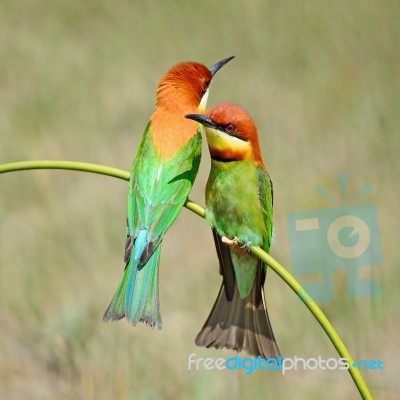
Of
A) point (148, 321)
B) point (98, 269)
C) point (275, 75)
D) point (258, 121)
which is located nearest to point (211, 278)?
point (98, 269)

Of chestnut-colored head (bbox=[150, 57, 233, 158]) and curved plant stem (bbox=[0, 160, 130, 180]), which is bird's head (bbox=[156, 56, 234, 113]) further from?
curved plant stem (bbox=[0, 160, 130, 180])

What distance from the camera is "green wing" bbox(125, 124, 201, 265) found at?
5.72 ft

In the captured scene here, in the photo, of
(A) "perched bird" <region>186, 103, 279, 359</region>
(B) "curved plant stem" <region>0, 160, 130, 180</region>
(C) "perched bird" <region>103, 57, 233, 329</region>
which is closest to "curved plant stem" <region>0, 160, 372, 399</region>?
(B) "curved plant stem" <region>0, 160, 130, 180</region>

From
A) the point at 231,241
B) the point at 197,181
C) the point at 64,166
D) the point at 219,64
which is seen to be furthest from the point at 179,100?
the point at 197,181

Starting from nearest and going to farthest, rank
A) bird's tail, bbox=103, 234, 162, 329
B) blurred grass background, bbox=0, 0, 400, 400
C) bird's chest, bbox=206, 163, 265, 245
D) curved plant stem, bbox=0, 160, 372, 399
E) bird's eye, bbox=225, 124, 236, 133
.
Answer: curved plant stem, bbox=0, 160, 372, 399 → bird's tail, bbox=103, 234, 162, 329 → bird's eye, bbox=225, 124, 236, 133 → bird's chest, bbox=206, 163, 265, 245 → blurred grass background, bbox=0, 0, 400, 400

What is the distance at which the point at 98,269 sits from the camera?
132 inches

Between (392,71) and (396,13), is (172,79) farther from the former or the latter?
(396,13)

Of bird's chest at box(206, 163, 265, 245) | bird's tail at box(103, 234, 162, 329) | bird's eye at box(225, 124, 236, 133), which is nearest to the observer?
bird's tail at box(103, 234, 162, 329)

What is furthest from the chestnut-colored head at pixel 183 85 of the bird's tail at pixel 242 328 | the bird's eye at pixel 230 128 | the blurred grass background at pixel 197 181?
the blurred grass background at pixel 197 181

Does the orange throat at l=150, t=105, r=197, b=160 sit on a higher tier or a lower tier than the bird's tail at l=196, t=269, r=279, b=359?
higher

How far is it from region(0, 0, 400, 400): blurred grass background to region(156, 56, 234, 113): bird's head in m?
1.05

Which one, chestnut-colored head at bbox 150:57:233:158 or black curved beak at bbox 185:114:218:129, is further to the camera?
chestnut-colored head at bbox 150:57:233:158

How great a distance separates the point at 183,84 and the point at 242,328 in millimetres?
494

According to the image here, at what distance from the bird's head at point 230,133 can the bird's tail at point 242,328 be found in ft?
0.76
